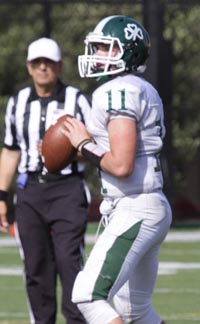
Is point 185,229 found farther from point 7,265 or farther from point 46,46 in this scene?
point 46,46

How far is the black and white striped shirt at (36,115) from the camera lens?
696 centimetres

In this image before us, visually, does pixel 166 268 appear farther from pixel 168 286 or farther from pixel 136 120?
pixel 136 120

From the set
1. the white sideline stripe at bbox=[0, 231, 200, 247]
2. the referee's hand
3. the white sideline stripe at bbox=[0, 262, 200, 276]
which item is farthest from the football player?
the white sideline stripe at bbox=[0, 231, 200, 247]

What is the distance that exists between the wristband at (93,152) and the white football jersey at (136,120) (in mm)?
39

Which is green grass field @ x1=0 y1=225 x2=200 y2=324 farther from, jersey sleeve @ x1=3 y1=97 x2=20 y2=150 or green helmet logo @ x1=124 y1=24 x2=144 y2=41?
green helmet logo @ x1=124 y1=24 x2=144 y2=41

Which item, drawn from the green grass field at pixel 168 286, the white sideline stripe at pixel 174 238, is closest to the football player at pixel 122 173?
the green grass field at pixel 168 286

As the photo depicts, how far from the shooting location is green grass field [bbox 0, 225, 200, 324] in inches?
315

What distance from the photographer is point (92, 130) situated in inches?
211

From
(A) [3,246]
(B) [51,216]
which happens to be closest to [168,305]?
(B) [51,216]

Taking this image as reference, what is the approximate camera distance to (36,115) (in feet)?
22.9

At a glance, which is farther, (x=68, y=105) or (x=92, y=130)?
(x=68, y=105)

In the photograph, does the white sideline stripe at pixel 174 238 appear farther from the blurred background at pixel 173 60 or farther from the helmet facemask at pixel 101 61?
the helmet facemask at pixel 101 61

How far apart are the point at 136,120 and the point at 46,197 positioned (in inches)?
71.4

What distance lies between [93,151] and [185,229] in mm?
9178
